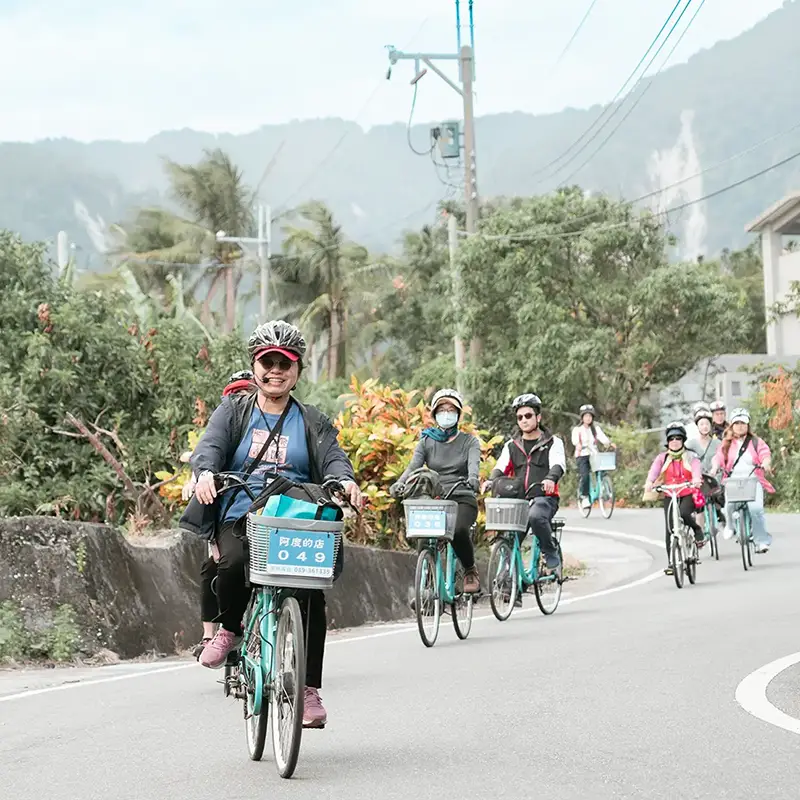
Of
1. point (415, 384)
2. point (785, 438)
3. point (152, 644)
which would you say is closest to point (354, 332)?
point (415, 384)

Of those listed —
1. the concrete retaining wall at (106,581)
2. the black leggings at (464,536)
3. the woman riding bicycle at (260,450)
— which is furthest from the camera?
the black leggings at (464,536)

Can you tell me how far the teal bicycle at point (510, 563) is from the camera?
1416cm

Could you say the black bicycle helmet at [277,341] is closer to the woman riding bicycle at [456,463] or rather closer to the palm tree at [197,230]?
the woman riding bicycle at [456,463]

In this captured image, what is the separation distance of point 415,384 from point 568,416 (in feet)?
27.3

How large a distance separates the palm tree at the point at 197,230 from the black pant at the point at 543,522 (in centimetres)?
5203

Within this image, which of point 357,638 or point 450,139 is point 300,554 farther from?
point 450,139

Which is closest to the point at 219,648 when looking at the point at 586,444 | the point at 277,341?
the point at 277,341

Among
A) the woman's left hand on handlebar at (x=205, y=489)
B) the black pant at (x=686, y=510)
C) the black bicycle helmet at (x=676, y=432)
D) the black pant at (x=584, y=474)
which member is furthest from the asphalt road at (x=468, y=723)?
the black pant at (x=584, y=474)

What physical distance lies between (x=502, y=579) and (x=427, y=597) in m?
1.87

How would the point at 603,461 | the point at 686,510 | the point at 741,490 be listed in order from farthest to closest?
1. the point at 603,461
2. the point at 741,490
3. the point at 686,510

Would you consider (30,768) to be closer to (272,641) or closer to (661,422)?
(272,641)

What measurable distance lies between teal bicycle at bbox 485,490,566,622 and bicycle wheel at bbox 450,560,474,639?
36.7 inches

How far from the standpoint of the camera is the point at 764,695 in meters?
9.07

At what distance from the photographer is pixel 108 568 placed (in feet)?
41.1
